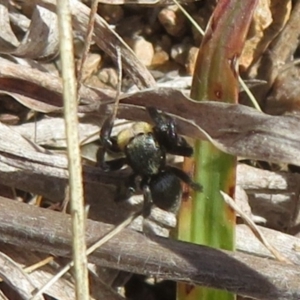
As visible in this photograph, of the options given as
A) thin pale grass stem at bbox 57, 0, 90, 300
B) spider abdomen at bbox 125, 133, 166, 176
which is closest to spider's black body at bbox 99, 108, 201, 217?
spider abdomen at bbox 125, 133, 166, 176

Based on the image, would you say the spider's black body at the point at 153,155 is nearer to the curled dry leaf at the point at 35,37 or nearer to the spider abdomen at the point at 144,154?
the spider abdomen at the point at 144,154

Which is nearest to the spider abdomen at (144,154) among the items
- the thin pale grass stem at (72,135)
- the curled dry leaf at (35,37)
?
the curled dry leaf at (35,37)

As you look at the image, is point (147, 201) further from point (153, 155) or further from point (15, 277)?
point (15, 277)

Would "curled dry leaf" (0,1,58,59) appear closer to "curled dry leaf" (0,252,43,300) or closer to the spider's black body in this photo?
the spider's black body

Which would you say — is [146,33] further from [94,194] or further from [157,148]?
[94,194]

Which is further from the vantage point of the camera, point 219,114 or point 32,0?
point 32,0

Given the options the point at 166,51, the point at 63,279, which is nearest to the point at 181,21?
the point at 166,51

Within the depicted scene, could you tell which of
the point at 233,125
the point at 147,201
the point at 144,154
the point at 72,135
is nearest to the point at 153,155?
the point at 144,154

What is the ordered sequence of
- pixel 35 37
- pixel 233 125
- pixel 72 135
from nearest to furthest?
pixel 72 135, pixel 233 125, pixel 35 37
